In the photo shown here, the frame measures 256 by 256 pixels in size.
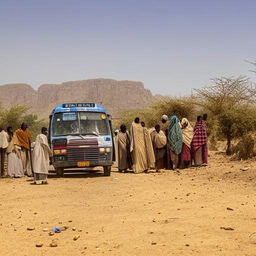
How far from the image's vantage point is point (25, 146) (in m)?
16.7

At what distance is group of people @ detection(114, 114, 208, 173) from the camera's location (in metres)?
17.3

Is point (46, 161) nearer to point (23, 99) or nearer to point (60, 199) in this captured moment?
point (60, 199)

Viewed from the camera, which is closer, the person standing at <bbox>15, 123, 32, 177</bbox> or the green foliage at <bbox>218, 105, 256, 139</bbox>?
the person standing at <bbox>15, 123, 32, 177</bbox>

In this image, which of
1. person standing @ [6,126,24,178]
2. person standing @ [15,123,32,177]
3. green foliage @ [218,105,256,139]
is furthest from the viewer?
green foliage @ [218,105,256,139]

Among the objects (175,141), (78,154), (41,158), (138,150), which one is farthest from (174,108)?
(41,158)

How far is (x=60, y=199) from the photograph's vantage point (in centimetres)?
1084

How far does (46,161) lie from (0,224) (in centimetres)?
616

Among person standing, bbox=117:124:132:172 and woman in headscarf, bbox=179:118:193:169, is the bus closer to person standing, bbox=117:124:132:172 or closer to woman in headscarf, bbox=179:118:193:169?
person standing, bbox=117:124:132:172

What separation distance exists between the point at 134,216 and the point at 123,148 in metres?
9.09

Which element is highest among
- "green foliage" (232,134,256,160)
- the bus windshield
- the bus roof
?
the bus roof

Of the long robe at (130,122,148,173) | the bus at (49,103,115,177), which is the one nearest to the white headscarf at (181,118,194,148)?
the long robe at (130,122,148,173)

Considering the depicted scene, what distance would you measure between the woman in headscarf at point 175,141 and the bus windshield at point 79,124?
2.96m

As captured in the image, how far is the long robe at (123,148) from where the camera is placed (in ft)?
57.6

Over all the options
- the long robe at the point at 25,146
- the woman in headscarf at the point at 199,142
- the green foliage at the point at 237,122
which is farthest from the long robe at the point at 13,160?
the green foliage at the point at 237,122
